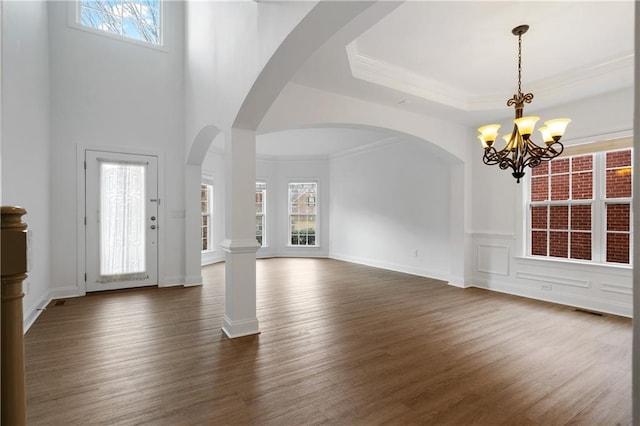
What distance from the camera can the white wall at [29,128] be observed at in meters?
2.82

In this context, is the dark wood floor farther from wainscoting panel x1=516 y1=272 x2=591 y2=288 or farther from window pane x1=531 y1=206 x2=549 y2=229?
window pane x1=531 y1=206 x2=549 y2=229

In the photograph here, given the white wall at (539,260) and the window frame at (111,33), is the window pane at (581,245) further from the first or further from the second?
the window frame at (111,33)

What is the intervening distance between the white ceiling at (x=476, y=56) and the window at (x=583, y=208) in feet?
2.97

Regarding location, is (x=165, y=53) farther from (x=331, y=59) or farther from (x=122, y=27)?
(x=331, y=59)

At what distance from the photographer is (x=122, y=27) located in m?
4.72

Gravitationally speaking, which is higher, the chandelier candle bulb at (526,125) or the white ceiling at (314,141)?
the white ceiling at (314,141)

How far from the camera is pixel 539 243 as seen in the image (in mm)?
4574

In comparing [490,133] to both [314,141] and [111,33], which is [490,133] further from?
[111,33]

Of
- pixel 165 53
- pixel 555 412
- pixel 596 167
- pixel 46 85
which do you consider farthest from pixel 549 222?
pixel 46 85

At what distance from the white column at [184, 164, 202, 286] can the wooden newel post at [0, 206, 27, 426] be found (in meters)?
4.38

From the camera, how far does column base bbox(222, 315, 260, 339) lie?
298 cm

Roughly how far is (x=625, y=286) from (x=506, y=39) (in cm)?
321

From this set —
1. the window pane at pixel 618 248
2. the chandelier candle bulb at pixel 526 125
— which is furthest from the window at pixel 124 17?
the window pane at pixel 618 248

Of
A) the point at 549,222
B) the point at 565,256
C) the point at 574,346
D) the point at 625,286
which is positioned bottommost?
the point at 574,346
